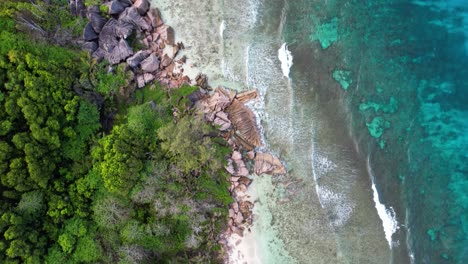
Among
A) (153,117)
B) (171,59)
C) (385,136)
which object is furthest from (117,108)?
(385,136)

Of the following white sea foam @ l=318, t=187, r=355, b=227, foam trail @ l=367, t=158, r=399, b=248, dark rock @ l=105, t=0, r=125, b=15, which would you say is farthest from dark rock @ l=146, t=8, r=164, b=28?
foam trail @ l=367, t=158, r=399, b=248

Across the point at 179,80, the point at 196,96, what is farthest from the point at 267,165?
the point at 179,80

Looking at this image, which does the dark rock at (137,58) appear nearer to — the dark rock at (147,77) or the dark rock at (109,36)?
the dark rock at (147,77)

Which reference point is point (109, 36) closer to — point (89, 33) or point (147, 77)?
point (89, 33)

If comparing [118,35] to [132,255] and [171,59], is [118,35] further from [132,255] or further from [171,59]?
[132,255]

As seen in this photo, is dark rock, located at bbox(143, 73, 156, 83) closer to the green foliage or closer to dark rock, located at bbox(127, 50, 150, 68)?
dark rock, located at bbox(127, 50, 150, 68)
